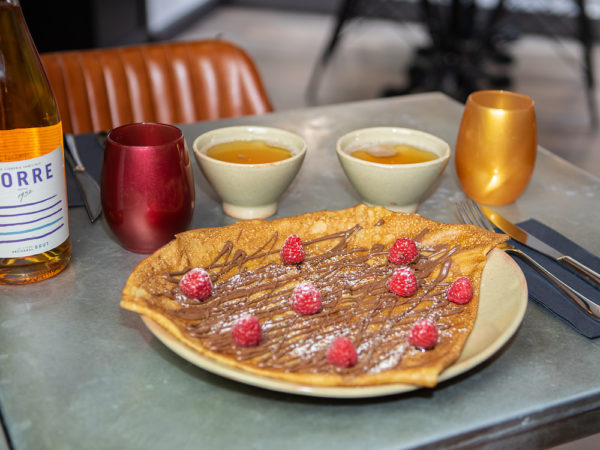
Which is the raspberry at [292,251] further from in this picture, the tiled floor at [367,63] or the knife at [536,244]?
the tiled floor at [367,63]

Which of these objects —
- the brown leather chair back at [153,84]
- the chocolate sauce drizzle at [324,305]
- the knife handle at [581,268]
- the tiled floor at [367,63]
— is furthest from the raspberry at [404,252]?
the tiled floor at [367,63]

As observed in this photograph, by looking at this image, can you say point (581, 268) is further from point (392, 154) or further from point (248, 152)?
point (248, 152)

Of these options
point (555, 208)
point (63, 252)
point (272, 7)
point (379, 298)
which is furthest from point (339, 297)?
point (272, 7)

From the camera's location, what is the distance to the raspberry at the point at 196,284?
727mm

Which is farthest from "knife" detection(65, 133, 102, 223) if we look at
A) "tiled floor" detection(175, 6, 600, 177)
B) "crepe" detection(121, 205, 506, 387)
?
"tiled floor" detection(175, 6, 600, 177)

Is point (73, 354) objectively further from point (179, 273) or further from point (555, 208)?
point (555, 208)

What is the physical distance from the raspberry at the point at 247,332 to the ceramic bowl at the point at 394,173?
→ 37cm

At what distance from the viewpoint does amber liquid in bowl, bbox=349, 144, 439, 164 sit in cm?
102

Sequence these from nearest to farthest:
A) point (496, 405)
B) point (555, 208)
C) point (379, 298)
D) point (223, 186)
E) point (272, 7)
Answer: point (496, 405), point (379, 298), point (223, 186), point (555, 208), point (272, 7)

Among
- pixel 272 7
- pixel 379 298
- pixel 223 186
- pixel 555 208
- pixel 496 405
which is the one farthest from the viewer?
pixel 272 7

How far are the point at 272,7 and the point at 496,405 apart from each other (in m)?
6.31

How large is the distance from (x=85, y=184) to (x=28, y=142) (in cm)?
28

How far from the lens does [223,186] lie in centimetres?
96

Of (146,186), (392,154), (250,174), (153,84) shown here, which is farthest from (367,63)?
(146,186)
